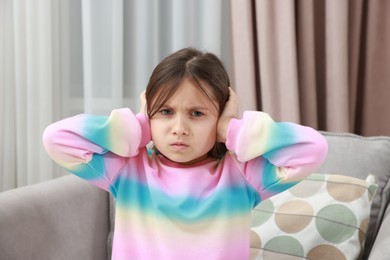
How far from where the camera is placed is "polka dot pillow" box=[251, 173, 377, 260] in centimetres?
137

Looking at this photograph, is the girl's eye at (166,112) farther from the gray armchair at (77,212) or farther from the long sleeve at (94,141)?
the gray armchair at (77,212)

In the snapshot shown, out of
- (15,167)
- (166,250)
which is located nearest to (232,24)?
(15,167)

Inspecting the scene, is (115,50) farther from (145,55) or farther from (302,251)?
(302,251)

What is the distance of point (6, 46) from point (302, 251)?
4.75 feet

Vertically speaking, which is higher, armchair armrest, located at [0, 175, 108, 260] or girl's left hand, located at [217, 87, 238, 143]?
girl's left hand, located at [217, 87, 238, 143]

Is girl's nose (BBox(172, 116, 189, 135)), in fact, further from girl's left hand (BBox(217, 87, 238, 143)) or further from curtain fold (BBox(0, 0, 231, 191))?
curtain fold (BBox(0, 0, 231, 191))

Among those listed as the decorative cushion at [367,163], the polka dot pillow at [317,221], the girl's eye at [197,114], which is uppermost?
the girl's eye at [197,114]

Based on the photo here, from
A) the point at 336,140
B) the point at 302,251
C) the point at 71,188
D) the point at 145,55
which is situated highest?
the point at 145,55

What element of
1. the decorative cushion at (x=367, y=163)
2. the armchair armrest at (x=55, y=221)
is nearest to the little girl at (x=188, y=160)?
the armchair armrest at (x=55, y=221)

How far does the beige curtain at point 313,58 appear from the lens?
192cm

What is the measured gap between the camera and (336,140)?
1584mm

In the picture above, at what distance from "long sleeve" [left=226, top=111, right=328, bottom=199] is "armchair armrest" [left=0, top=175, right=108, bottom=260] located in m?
0.62

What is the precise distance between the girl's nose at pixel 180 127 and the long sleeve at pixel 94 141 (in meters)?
0.09

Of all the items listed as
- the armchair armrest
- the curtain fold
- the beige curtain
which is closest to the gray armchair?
the armchair armrest
